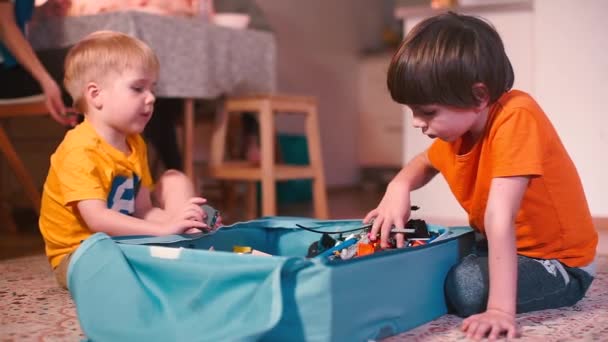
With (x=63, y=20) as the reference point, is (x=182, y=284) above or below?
below

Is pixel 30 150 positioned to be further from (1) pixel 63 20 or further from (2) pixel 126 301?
(2) pixel 126 301

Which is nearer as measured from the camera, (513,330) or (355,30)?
(513,330)

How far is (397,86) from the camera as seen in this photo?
1.06 m

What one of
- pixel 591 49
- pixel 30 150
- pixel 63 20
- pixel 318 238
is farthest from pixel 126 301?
pixel 30 150

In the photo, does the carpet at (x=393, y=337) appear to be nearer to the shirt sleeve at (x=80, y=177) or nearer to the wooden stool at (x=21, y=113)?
the shirt sleeve at (x=80, y=177)

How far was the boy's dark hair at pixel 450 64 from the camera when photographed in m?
1.01

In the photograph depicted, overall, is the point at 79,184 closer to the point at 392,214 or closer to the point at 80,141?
the point at 80,141

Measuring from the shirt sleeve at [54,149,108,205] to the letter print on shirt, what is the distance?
40 mm

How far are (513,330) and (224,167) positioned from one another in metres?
1.61

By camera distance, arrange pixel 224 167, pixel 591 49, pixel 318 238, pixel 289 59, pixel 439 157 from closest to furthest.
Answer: pixel 439 157, pixel 318 238, pixel 591 49, pixel 224 167, pixel 289 59

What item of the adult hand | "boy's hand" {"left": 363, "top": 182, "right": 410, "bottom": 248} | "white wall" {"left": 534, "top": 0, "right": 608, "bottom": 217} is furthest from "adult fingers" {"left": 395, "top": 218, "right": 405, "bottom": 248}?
"white wall" {"left": 534, "top": 0, "right": 608, "bottom": 217}

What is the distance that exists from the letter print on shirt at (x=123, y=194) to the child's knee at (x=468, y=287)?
633 millimetres

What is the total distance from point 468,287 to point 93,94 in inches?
31.6

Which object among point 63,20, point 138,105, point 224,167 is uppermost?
point 63,20
